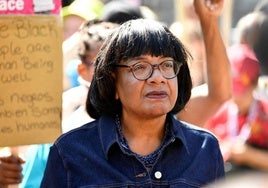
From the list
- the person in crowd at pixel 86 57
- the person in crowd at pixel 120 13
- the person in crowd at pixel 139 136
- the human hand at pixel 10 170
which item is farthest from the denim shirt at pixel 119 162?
the person in crowd at pixel 120 13

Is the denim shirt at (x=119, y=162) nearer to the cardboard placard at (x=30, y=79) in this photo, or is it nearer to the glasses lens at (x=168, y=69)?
the glasses lens at (x=168, y=69)

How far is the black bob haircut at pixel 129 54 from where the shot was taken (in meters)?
2.45

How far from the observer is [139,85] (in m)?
2.48

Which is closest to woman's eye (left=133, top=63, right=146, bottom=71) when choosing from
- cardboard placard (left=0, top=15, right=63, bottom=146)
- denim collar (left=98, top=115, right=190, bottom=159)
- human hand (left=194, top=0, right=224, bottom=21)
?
denim collar (left=98, top=115, right=190, bottom=159)

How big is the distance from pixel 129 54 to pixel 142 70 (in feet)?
0.24

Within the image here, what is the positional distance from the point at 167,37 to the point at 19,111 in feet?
2.84

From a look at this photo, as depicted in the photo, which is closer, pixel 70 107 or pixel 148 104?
pixel 148 104

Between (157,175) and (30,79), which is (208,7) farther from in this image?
(157,175)

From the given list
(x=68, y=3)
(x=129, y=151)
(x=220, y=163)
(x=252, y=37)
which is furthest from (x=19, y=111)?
(x=68, y=3)

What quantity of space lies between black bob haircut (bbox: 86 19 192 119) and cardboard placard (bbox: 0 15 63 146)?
0.43m

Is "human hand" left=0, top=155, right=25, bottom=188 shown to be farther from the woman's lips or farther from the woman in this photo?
the woman's lips

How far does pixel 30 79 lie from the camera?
3.06 metres

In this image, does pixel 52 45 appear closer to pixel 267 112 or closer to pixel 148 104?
pixel 148 104

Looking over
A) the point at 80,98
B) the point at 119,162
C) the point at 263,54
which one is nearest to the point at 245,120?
the point at 263,54
